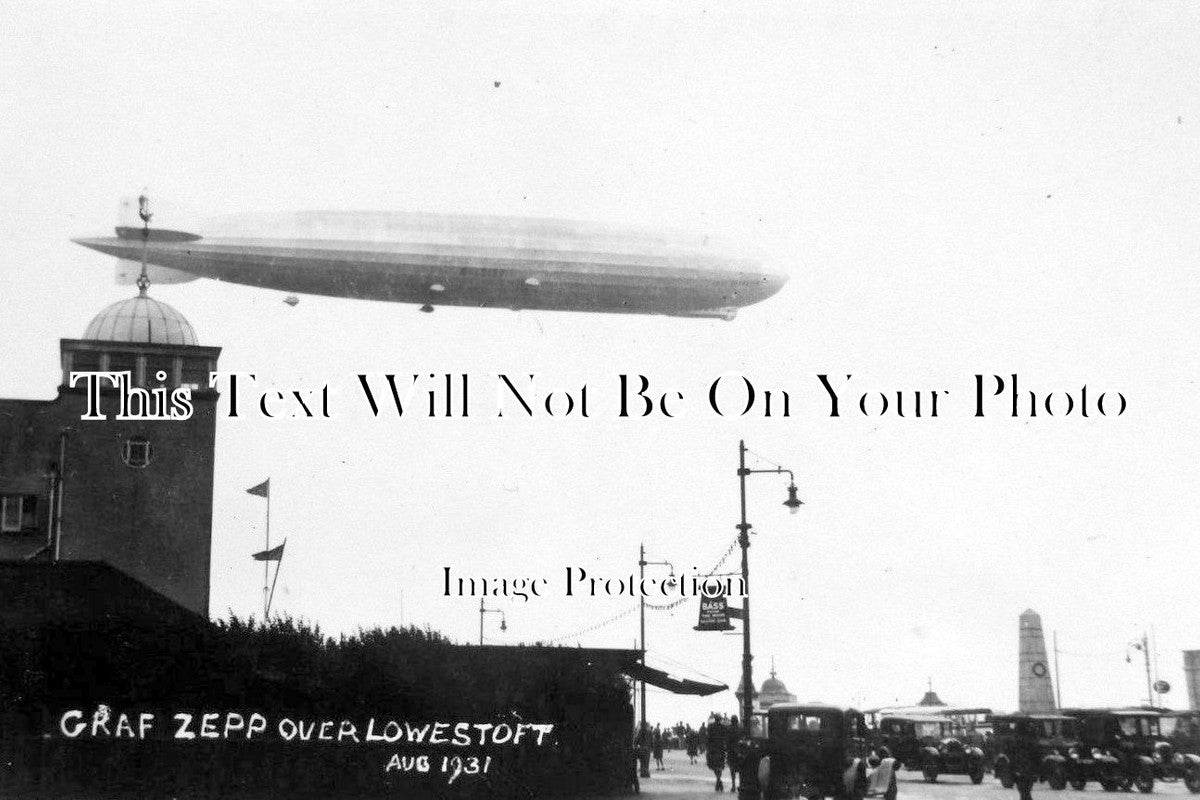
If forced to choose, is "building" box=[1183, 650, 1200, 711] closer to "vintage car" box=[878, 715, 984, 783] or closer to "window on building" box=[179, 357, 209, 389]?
"vintage car" box=[878, 715, 984, 783]

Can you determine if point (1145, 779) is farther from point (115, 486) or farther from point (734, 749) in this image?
point (115, 486)

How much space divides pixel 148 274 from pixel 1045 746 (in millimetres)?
34200

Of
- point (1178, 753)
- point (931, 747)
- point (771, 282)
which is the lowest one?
point (1178, 753)

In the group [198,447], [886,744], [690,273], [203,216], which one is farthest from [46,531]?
[886,744]

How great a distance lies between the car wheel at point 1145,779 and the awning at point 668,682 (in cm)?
1171

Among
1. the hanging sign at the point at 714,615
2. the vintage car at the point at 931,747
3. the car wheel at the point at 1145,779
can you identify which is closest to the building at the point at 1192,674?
the vintage car at the point at 931,747

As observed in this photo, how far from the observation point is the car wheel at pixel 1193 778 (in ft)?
127

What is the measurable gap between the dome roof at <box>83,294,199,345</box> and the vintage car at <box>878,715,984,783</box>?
29179mm

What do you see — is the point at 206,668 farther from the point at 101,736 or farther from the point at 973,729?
the point at 973,729

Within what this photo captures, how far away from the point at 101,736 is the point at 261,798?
12.2 feet

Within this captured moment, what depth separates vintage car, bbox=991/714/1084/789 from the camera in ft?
129

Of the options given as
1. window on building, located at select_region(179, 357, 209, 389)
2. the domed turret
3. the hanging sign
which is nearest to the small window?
window on building, located at select_region(179, 357, 209, 389)

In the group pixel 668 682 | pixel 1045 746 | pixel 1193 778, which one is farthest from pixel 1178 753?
pixel 668 682

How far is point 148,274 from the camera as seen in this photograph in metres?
50.6
